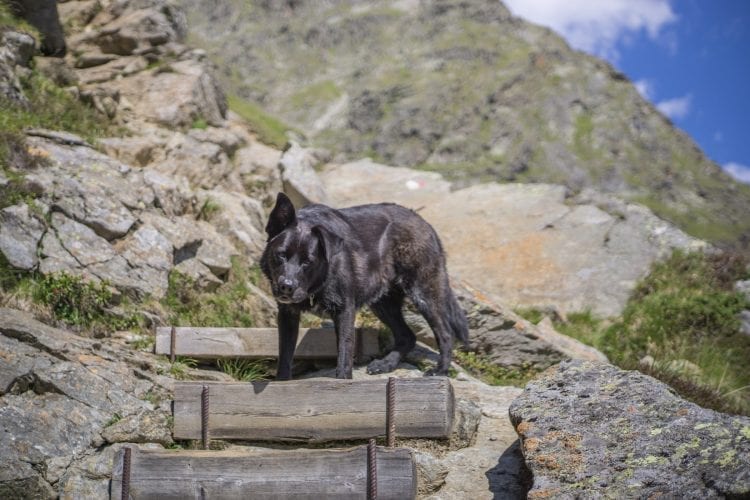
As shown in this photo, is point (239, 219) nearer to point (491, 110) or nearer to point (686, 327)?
point (686, 327)

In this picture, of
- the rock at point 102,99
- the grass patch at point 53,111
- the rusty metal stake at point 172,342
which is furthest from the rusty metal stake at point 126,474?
the rock at point 102,99

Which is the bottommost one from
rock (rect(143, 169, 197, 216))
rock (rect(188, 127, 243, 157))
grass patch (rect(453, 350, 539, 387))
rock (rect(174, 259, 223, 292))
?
grass patch (rect(453, 350, 539, 387))

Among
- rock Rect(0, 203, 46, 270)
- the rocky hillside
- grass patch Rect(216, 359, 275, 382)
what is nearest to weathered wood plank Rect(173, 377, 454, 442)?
grass patch Rect(216, 359, 275, 382)

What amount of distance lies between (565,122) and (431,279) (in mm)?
164429

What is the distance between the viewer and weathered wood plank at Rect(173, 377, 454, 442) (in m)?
6.28

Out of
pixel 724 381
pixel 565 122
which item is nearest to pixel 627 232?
pixel 724 381

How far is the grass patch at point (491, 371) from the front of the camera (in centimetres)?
948

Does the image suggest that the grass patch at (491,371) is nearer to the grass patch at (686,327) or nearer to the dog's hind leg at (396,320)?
the dog's hind leg at (396,320)

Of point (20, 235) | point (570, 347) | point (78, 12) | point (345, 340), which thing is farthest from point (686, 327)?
point (78, 12)

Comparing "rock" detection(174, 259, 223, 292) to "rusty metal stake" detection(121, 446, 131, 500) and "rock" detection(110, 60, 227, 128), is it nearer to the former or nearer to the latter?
"rusty metal stake" detection(121, 446, 131, 500)

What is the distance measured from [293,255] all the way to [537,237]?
846 centimetres

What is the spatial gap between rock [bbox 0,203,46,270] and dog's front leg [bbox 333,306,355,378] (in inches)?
149

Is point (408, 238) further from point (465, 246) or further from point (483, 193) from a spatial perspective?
point (483, 193)

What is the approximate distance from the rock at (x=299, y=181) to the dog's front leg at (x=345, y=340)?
19.1 feet
